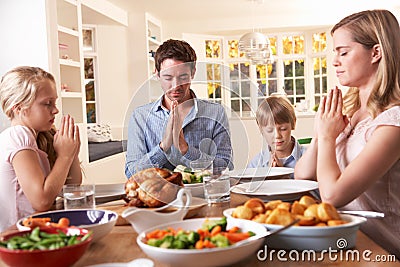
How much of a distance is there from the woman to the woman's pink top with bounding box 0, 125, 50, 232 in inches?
39.8

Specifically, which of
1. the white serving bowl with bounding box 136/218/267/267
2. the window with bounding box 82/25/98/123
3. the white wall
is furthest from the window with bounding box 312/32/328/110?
the white serving bowl with bounding box 136/218/267/267

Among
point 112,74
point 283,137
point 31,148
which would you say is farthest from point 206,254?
point 112,74

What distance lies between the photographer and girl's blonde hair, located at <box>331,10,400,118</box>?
5.30ft

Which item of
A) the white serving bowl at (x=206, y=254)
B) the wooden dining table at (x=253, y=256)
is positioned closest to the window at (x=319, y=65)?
the wooden dining table at (x=253, y=256)

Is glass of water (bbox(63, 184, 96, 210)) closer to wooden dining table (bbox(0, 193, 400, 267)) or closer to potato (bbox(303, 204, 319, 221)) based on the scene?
wooden dining table (bbox(0, 193, 400, 267))

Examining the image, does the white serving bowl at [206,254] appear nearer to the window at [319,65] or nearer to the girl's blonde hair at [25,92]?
the girl's blonde hair at [25,92]

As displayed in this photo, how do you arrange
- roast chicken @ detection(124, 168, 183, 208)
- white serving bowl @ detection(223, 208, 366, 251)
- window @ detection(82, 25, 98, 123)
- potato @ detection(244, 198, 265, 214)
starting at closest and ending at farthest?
white serving bowl @ detection(223, 208, 366, 251)
potato @ detection(244, 198, 265, 214)
roast chicken @ detection(124, 168, 183, 208)
window @ detection(82, 25, 98, 123)

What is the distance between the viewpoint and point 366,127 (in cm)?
163

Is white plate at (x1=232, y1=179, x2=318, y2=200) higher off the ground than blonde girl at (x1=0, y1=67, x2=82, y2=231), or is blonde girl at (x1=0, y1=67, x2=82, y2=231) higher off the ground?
blonde girl at (x1=0, y1=67, x2=82, y2=231)

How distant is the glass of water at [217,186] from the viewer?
1591 millimetres

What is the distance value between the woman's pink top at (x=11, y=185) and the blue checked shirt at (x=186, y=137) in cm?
37

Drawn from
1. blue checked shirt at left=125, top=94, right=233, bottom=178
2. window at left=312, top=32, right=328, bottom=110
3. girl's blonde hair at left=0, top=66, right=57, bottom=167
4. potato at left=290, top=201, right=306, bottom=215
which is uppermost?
window at left=312, top=32, right=328, bottom=110

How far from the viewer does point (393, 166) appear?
162cm

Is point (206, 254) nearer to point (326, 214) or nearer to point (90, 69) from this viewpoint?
point (326, 214)
